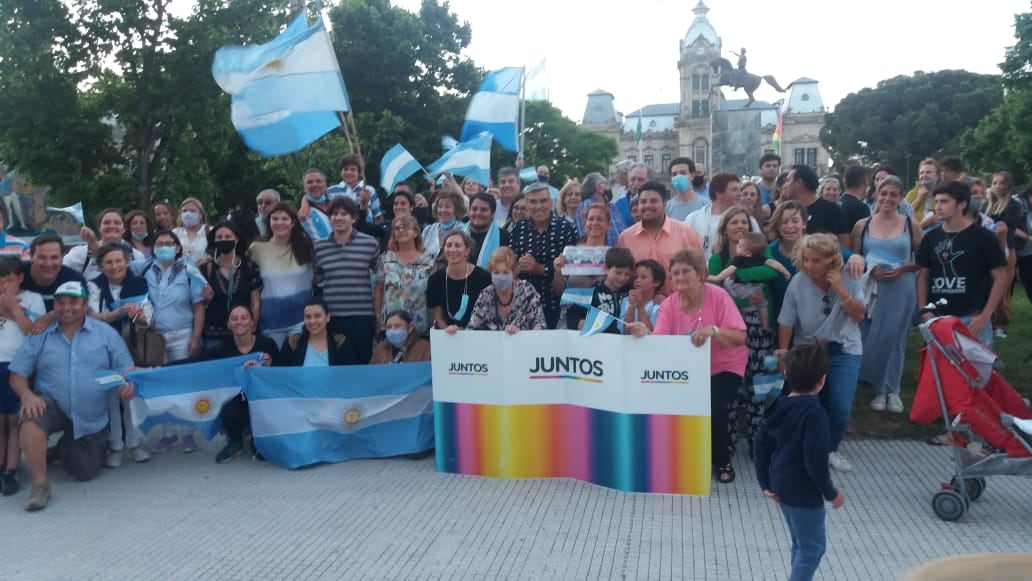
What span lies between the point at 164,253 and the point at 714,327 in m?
4.57

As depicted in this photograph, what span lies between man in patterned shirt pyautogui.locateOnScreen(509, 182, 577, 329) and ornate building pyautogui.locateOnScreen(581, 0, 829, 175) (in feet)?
203

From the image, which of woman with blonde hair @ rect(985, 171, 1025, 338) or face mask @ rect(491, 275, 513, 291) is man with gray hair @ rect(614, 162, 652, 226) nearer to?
face mask @ rect(491, 275, 513, 291)

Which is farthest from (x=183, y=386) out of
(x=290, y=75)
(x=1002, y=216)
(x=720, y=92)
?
(x=720, y=92)

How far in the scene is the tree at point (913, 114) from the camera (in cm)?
5872

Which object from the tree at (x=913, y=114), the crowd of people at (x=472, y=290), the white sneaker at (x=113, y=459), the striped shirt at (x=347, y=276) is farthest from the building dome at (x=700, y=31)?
the white sneaker at (x=113, y=459)

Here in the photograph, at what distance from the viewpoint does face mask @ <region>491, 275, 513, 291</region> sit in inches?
244

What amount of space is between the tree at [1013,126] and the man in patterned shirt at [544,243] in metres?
29.8

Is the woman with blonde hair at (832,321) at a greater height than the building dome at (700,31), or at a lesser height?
lesser

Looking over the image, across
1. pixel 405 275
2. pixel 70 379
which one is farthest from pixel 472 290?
pixel 70 379

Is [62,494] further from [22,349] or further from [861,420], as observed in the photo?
[861,420]

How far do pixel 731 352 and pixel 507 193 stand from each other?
4.09 metres

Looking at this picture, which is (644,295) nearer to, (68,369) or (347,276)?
(347,276)

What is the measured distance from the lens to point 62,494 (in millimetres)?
5973

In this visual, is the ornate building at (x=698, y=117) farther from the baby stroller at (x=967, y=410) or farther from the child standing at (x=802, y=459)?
the child standing at (x=802, y=459)
